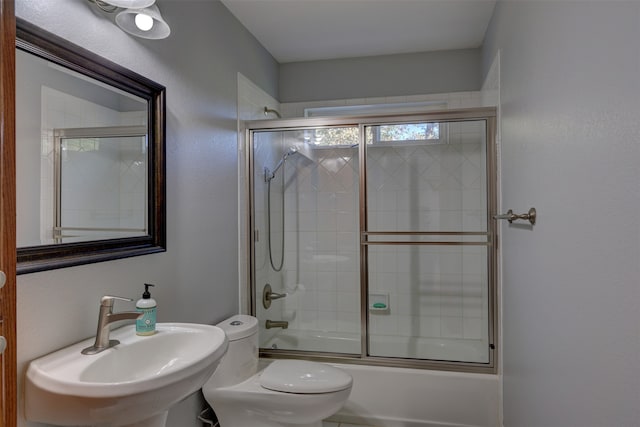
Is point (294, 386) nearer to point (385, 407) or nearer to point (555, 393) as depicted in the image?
point (385, 407)

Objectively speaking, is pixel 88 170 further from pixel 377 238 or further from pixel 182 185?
pixel 377 238

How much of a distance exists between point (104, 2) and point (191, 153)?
72cm

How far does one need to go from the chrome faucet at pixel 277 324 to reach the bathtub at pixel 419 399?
604 millimetres

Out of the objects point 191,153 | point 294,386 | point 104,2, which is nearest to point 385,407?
point 294,386

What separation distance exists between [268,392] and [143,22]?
1.68 m

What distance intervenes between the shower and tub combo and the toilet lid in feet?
1.67

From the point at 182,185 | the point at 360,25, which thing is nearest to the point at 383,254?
the point at 182,185

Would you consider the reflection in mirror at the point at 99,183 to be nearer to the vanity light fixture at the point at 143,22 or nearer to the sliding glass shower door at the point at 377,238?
the vanity light fixture at the point at 143,22

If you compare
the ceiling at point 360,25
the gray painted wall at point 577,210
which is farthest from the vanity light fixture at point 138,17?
the gray painted wall at point 577,210

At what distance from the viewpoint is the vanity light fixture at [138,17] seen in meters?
1.23

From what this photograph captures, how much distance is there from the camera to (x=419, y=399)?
86.0 inches

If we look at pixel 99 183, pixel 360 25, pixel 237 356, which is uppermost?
pixel 360 25

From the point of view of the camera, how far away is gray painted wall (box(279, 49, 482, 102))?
2867mm

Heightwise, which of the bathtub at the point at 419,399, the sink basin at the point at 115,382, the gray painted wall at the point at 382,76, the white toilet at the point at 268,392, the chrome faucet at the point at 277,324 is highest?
the gray painted wall at the point at 382,76
